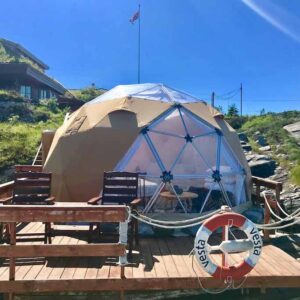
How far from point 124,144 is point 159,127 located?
0.98 m

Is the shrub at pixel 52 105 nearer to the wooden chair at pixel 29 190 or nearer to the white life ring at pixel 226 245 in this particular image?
the wooden chair at pixel 29 190

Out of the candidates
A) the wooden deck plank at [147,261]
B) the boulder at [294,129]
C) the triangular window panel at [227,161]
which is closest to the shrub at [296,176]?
the triangular window panel at [227,161]

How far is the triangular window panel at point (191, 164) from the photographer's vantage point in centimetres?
927

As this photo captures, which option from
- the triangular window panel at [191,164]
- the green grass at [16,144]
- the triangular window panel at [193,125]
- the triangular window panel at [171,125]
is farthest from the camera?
the green grass at [16,144]

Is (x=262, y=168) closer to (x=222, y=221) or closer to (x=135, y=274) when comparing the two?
(x=222, y=221)

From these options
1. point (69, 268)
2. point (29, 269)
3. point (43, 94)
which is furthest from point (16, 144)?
point (43, 94)

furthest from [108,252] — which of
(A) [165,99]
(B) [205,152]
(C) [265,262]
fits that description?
(A) [165,99]

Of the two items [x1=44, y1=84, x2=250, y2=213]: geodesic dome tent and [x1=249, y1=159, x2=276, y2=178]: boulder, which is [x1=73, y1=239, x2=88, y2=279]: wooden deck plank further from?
[x1=249, y1=159, x2=276, y2=178]: boulder

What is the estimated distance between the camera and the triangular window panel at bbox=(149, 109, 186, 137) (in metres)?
9.56

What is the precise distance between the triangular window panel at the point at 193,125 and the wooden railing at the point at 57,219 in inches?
184

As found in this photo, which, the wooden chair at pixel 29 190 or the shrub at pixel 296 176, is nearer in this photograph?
the wooden chair at pixel 29 190

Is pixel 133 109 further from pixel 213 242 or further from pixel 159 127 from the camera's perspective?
pixel 213 242

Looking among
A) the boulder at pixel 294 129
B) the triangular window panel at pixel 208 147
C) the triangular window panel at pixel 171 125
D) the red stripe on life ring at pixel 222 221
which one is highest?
the boulder at pixel 294 129

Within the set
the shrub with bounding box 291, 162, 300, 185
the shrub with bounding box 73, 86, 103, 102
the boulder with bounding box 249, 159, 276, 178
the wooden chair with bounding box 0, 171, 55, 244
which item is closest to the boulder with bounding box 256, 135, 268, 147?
the boulder with bounding box 249, 159, 276, 178
